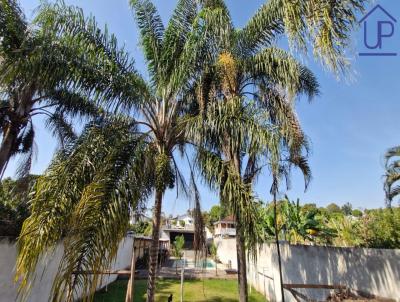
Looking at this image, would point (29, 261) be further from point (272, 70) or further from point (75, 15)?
point (272, 70)

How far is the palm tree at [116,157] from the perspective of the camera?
362cm

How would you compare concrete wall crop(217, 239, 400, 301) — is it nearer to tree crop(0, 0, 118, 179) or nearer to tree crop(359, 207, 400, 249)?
tree crop(359, 207, 400, 249)

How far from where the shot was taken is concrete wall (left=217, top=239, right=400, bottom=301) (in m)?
5.49

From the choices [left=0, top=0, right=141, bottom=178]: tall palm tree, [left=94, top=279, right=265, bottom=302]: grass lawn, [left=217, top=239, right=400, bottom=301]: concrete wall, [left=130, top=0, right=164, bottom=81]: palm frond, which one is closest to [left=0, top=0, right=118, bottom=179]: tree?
[left=0, top=0, right=141, bottom=178]: tall palm tree

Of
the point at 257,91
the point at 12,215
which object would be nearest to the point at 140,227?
the point at 12,215

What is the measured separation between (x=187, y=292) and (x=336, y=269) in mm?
8639

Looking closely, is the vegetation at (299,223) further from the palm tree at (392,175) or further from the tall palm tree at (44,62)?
the tall palm tree at (44,62)

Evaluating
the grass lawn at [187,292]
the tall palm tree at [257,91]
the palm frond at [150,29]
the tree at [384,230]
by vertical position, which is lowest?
the grass lawn at [187,292]

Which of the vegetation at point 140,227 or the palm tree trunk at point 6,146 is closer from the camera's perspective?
the vegetation at point 140,227

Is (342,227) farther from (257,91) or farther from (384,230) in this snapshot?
(257,91)

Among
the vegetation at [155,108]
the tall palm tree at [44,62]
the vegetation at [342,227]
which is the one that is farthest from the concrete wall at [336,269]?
the tall palm tree at [44,62]

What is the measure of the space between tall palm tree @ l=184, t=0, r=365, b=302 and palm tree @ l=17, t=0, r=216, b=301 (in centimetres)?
69

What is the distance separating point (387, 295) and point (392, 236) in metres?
2.90

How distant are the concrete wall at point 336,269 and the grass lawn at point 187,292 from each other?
2.09 metres
